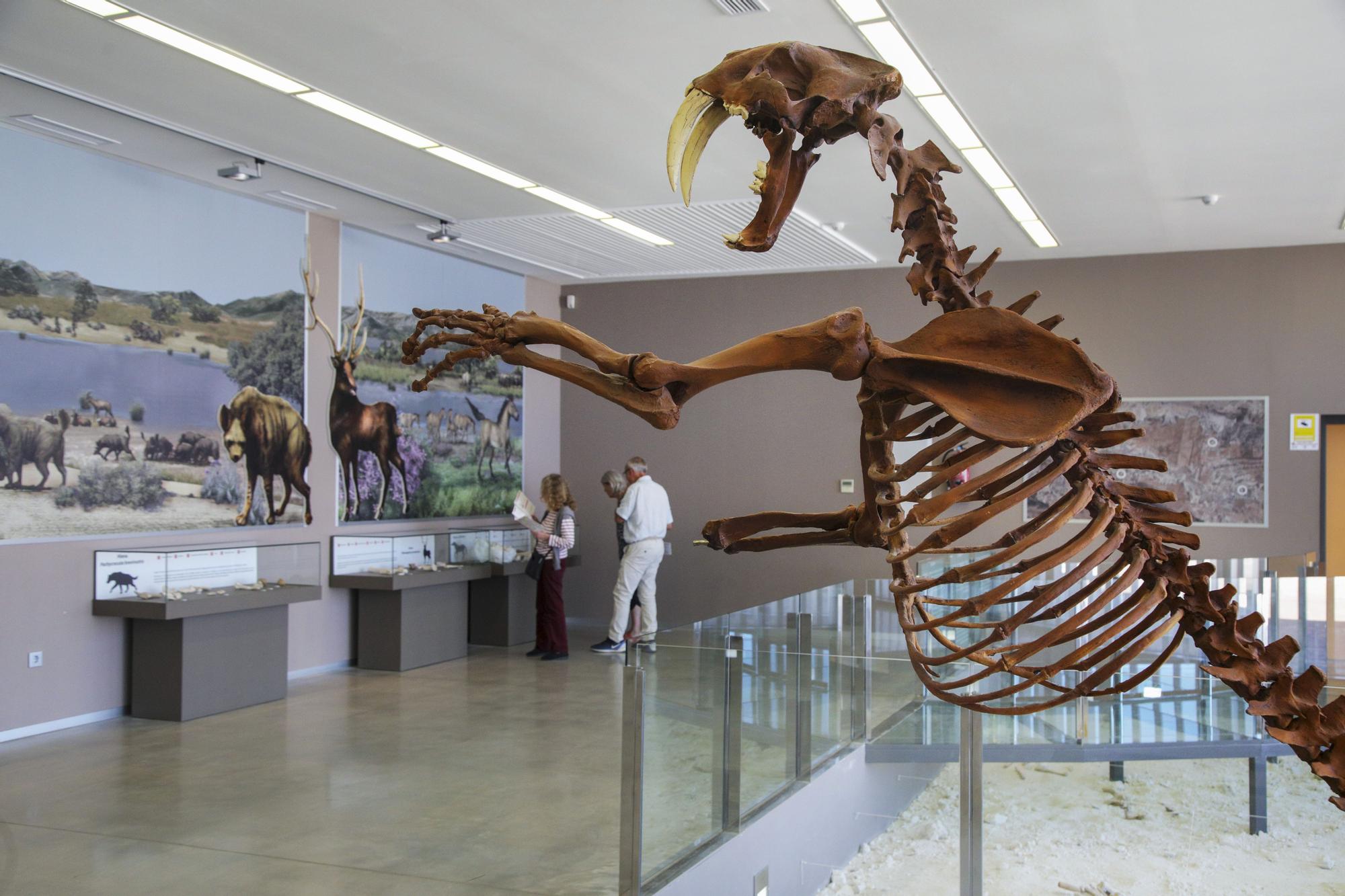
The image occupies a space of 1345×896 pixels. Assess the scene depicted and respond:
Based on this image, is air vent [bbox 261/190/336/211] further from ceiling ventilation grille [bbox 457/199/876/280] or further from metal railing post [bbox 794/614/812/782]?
metal railing post [bbox 794/614/812/782]

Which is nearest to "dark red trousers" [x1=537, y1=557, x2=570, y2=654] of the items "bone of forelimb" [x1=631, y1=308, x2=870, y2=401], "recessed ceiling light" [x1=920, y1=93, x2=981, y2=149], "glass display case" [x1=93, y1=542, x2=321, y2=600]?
"glass display case" [x1=93, y1=542, x2=321, y2=600]

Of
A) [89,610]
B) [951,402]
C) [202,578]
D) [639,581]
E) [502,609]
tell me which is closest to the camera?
[951,402]

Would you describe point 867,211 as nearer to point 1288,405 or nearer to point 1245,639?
point 1288,405

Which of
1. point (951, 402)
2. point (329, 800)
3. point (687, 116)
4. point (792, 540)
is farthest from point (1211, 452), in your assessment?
point (687, 116)

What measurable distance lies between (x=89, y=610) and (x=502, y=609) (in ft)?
12.9

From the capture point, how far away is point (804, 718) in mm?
3920

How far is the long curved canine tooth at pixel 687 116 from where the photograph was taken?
2037mm

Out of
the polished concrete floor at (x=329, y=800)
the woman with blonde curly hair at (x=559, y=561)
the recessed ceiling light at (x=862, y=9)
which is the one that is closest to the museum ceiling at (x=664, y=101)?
the recessed ceiling light at (x=862, y=9)

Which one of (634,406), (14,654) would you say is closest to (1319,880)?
(634,406)

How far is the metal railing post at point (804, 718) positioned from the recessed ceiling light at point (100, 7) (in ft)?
13.0

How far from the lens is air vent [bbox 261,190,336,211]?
25.0 ft

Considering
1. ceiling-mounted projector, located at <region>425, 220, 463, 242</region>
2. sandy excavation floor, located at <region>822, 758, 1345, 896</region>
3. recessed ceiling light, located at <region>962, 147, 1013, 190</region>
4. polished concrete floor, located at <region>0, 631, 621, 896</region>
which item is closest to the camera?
sandy excavation floor, located at <region>822, 758, 1345, 896</region>

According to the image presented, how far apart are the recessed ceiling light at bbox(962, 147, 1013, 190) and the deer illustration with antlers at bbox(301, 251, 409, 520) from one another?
4.91 m

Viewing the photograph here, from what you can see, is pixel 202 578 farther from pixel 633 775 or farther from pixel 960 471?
pixel 960 471
